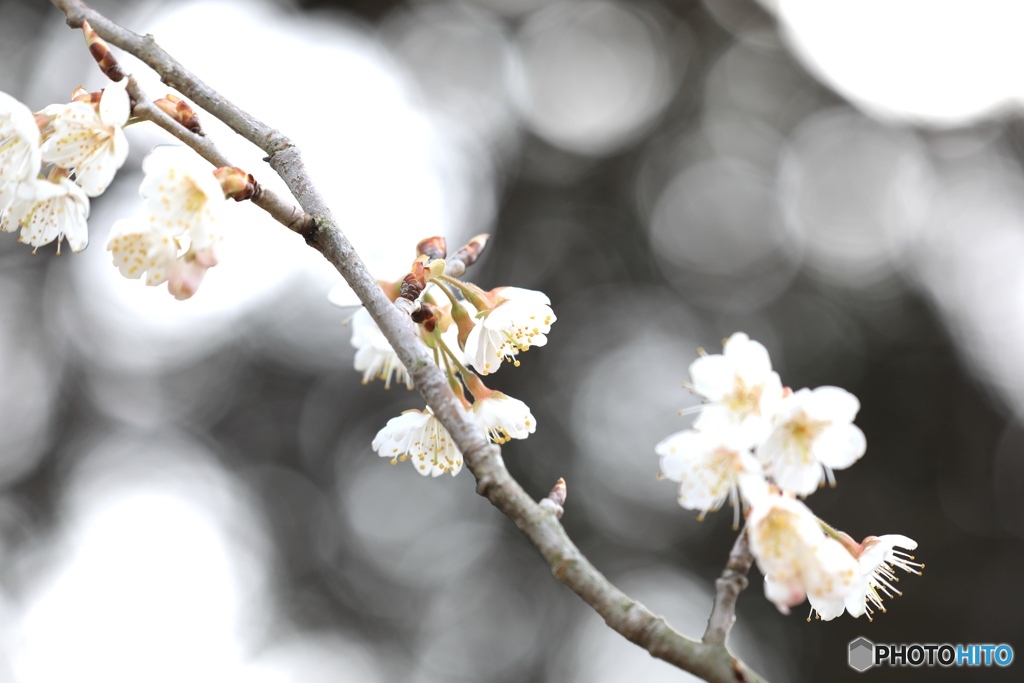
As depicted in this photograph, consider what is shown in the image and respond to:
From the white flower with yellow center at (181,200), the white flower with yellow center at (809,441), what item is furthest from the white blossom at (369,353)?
the white flower with yellow center at (809,441)

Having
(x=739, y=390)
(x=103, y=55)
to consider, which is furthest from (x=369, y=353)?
(x=739, y=390)

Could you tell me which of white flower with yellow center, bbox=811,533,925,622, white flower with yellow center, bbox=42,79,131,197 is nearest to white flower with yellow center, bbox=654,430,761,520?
white flower with yellow center, bbox=811,533,925,622

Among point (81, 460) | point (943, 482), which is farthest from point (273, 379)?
point (943, 482)

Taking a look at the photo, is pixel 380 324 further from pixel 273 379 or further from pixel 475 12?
Result: pixel 475 12

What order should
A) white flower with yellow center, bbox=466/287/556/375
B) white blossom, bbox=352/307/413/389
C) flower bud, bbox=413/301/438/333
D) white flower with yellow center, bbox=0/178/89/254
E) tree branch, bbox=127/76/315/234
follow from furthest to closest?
white blossom, bbox=352/307/413/389
white flower with yellow center, bbox=466/287/556/375
white flower with yellow center, bbox=0/178/89/254
flower bud, bbox=413/301/438/333
tree branch, bbox=127/76/315/234

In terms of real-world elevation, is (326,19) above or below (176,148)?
below

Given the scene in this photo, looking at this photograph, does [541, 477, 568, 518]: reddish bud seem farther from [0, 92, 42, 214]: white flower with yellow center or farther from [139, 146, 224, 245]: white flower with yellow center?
[0, 92, 42, 214]: white flower with yellow center
